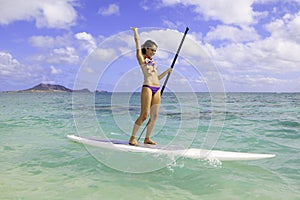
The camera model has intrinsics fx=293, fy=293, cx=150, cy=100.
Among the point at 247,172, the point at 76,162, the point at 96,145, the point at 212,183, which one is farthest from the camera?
the point at 96,145

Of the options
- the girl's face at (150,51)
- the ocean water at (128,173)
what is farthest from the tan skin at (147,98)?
the ocean water at (128,173)

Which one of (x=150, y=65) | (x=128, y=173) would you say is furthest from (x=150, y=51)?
(x=128, y=173)

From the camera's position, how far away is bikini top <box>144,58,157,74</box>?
5457mm

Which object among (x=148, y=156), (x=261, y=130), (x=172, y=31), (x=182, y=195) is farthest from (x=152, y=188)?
(x=261, y=130)

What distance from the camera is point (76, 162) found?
609 centimetres

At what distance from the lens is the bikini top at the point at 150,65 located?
17.9 feet

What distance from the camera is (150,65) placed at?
552 cm

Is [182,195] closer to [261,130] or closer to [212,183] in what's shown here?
[212,183]

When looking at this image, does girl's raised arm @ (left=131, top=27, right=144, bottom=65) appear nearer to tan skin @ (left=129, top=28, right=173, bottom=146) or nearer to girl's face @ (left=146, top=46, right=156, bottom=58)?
tan skin @ (left=129, top=28, right=173, bottom=146)

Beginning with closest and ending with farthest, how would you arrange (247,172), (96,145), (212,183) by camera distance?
1. (212,183)
2. (247,172)
3. (96,145)

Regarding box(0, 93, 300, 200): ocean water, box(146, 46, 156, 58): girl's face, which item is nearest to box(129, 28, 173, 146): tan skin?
box(146, 46, 156, 58): girl's face

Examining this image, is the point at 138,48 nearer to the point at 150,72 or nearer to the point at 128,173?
the point at 150,72

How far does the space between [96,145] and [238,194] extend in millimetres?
3304

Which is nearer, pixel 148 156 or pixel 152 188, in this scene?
pixel 152 188
